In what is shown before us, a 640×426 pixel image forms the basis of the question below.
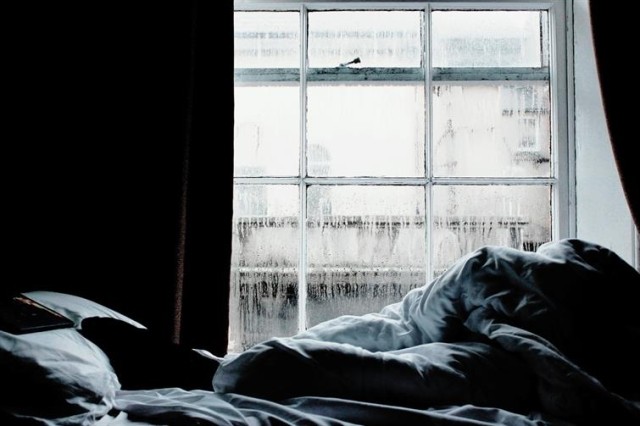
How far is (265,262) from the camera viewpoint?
2.15 m

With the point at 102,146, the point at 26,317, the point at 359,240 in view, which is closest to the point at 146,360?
the point at 26,317

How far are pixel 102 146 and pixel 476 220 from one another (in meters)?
1.32

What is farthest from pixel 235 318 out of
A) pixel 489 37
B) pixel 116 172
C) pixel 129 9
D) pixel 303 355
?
pixel 489 37

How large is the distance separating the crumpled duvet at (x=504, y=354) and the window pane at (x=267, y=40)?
1.30m

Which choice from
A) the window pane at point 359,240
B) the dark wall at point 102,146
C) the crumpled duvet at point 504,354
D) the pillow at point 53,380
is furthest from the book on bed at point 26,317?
the window pane at point 359,240

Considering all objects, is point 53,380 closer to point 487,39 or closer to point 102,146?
point 102,146

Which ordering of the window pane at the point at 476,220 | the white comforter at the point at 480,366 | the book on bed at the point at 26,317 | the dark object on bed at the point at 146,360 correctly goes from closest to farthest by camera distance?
the white comforter at the point at 480,366 < the book on bed at the point at 26,317 < the dark object on bed at the point at 146,360 < the window pane at the point at 476,220

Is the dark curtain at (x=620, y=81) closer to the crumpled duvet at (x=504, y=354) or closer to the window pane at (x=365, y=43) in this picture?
the window pane at (x=365, y=43)

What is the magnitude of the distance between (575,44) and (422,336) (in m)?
1.48

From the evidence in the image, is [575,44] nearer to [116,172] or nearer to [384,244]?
[384,244]

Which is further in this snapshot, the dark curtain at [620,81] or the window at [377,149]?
the window at [377,149]

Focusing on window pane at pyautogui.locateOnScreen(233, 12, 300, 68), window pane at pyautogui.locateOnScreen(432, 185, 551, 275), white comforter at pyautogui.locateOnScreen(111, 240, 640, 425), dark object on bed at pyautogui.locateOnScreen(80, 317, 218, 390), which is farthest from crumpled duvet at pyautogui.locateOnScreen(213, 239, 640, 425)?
window pane at pyautogui.locateOnScreen(233, 12, 300, 68)

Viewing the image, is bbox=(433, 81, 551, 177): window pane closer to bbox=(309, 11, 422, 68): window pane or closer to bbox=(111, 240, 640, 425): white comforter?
bbox=(309, 11, 422, 68): window pane

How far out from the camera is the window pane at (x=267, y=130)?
2.15m
